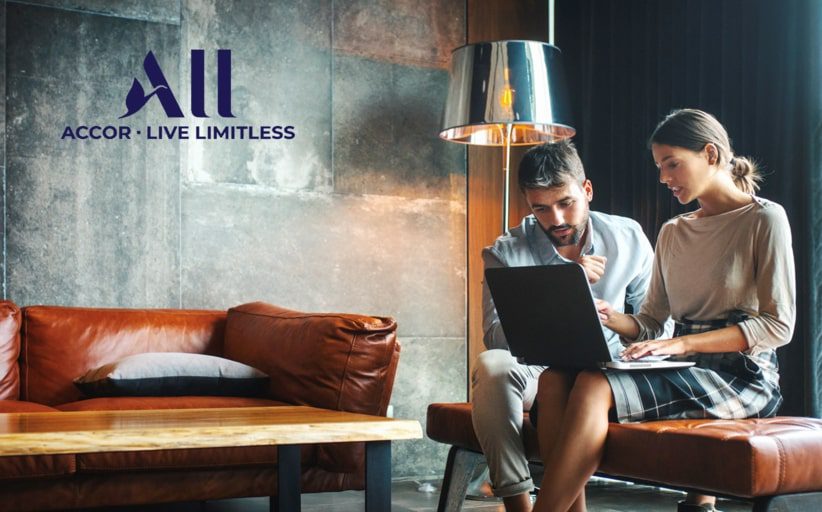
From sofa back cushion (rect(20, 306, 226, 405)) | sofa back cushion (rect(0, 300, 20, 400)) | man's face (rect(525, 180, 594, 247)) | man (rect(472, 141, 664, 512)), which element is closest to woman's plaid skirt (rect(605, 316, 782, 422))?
man (rect(472, 141, 664, 512))

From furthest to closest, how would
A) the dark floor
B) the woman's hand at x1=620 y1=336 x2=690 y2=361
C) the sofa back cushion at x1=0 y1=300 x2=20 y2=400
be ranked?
1. the dark floor
2. the sofa back cushion at x1=0 y1=300 x2=20 y2=400
3. the woman's hand at x1=620 y1=336 x2=690 y2=361

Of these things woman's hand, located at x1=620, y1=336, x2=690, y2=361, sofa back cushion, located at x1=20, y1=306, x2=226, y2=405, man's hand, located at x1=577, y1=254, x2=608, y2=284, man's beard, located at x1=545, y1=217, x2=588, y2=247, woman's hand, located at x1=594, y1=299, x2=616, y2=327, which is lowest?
sofa back cushion, located at x1=20, y1=306, x2=226, y2=405

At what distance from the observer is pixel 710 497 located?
7.65 feet

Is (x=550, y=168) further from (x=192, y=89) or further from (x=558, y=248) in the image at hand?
(x=192, y=89)

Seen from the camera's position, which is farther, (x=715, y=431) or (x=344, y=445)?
(x=344, y=445)

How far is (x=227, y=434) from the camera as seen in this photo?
172 cm

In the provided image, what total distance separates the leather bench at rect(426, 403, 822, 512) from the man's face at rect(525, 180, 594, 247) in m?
0.83

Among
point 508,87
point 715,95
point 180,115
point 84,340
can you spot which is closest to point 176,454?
point 84,340

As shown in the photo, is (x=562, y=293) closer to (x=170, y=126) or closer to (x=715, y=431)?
(x=715, y=431)

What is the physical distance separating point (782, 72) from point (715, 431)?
6.11 ft

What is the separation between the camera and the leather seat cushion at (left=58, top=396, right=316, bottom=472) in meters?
2.69

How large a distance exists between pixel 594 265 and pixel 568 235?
166 millimetres

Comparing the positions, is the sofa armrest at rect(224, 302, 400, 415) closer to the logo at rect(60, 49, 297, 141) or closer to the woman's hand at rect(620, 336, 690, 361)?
the woman's hand at rect(620, 336, 690, 361)

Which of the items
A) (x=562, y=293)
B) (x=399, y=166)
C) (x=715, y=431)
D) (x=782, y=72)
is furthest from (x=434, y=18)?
(x=715, y=431)
